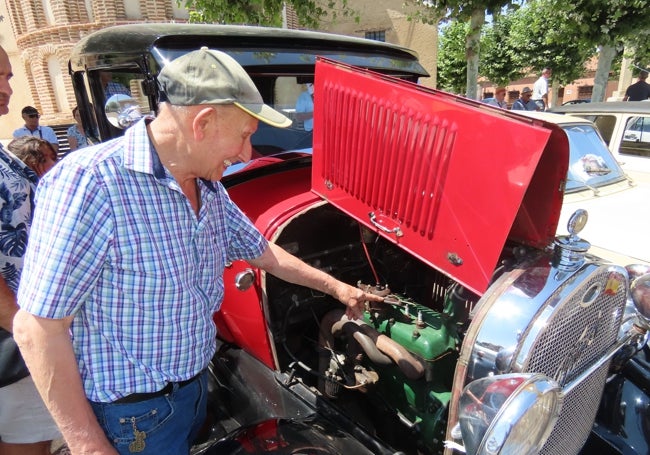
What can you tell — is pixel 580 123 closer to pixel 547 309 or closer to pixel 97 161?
pixel 547 309

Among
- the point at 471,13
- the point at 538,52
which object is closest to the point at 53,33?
the point at 471,13

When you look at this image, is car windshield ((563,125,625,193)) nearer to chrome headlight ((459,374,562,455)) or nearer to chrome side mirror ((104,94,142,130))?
chrome headlight ((459,374,562,455))

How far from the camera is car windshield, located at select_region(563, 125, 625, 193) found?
4.12 metres

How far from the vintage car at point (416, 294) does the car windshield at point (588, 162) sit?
2.70 m

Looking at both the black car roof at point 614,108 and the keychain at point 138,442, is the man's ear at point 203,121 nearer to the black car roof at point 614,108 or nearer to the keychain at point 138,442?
the keychain at point 138,442

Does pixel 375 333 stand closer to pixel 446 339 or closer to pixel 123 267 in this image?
pixel 446 339

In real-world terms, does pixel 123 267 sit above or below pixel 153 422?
above

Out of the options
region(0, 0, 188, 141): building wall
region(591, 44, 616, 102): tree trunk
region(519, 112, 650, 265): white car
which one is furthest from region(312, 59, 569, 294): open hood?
region(0, 0, 188, 141): building wall

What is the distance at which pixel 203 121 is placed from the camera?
110cm

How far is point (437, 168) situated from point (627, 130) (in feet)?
19.4

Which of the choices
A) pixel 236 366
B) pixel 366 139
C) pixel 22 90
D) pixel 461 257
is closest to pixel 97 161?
pixel 366 139

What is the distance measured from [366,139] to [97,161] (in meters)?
1.00

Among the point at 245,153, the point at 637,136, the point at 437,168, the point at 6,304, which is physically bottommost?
the point at 637,136

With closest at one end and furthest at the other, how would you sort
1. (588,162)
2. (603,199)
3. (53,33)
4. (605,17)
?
(603,199)
(588,162)
(605,17)
(53,33)
